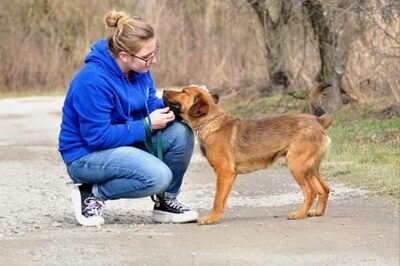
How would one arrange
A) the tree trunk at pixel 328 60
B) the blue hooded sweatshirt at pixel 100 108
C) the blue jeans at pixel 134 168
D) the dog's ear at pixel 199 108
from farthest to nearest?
the tree trunk at pixel 328 60 → the dog's ear at pixel 199 108 → the blue jeans at pixel 134 168 → the blue hooded sweatshirt at pixel 100 108

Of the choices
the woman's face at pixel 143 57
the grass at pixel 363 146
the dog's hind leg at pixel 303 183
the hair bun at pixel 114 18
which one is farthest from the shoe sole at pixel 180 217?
the grass at pixel 363 146

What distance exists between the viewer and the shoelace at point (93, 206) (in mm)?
7599

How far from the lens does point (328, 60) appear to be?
16.8 metres

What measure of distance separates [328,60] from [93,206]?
32.5ft

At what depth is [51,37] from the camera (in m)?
35.2

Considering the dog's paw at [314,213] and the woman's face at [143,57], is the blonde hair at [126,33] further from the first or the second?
the dog's paw at [314,213]

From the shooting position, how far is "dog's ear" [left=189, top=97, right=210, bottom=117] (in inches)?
307

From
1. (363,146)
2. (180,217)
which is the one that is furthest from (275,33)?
(180,217)

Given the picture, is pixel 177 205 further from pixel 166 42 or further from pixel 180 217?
pixel 166 42

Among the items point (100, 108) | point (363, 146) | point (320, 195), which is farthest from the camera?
point (363, 146)

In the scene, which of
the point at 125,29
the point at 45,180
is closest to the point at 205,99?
the point at 125,29

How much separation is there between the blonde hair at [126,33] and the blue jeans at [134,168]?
793 mm

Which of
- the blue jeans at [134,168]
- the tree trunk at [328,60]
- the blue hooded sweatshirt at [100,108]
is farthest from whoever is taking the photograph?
the tree trunk at [328,60]

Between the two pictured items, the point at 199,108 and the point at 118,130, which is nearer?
the point at 118,130
